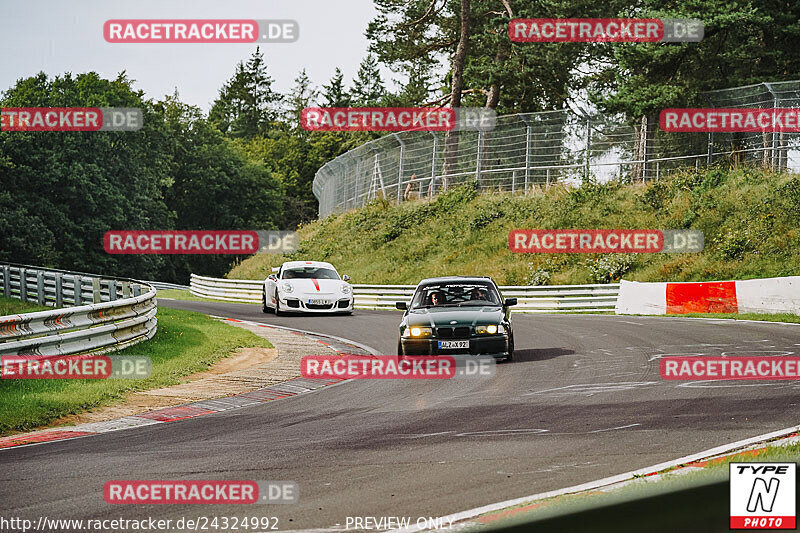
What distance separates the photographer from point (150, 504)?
6.16 meters

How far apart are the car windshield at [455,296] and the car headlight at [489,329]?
0.95 meters

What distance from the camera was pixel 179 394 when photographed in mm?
11953

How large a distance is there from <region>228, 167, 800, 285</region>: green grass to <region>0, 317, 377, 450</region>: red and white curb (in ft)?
64.9

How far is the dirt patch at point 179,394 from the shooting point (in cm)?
1041

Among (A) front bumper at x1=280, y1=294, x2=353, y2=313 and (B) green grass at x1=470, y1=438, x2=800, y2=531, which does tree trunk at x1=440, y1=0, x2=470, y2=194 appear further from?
(B) green grass at x1=470, y1=438, x2=800, y2=531

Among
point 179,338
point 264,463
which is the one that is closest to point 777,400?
point 264,463

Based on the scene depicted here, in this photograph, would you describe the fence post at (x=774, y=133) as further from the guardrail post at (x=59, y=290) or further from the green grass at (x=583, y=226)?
the guardrail post at (x=59, y=290)

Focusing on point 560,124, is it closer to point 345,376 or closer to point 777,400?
point 345,376

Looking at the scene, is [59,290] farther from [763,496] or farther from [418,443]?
[763,496]

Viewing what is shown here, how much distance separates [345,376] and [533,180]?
27298 mm

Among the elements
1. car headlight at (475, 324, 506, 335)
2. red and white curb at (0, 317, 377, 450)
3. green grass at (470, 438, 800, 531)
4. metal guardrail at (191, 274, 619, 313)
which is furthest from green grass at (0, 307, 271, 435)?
metal guardrail at (191, 274, 619, 313)

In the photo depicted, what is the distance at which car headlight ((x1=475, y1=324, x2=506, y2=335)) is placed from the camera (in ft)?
44.3

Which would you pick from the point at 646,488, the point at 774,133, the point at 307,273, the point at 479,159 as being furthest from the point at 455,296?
the point at 479,159

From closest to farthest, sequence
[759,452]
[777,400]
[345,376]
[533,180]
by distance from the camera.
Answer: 1. [759,452]
2. [777,400]
3. [345,376]
4. [533,180]
